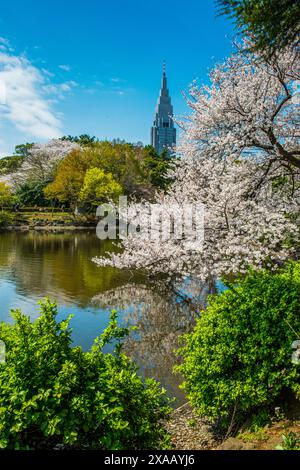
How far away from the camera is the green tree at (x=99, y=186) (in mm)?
35844

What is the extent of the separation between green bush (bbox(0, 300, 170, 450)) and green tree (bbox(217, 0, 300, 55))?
190 inches

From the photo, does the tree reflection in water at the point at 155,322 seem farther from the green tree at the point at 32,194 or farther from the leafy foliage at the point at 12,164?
the leafy foliage at the point at 12,164

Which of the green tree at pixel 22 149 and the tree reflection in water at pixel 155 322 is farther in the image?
the green tree at pixel 22 149

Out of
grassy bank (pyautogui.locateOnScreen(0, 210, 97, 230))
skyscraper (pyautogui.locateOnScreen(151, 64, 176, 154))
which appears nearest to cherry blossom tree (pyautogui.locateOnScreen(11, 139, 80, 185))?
grassy bank (pyautogui.locateOnScreen(0, 210, 97, 230))

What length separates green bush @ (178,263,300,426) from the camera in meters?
3.91

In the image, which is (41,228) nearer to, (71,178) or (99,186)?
(71,178)

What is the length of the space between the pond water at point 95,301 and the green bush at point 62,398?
127 inches

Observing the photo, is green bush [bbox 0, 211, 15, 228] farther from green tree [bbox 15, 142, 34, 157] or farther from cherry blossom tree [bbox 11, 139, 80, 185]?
green tree [bbox 15, 142, 34, 157]

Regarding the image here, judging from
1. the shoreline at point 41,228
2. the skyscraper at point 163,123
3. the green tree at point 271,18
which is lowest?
the shoreline at point 41,228

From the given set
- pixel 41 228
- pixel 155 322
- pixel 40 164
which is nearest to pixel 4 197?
pixel 41 228

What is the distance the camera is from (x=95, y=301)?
11.9 m

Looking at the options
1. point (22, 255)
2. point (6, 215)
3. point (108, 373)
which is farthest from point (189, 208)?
point (6, 215)

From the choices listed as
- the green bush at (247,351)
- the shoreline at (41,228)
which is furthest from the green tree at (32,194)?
the green bush at (247,351)
